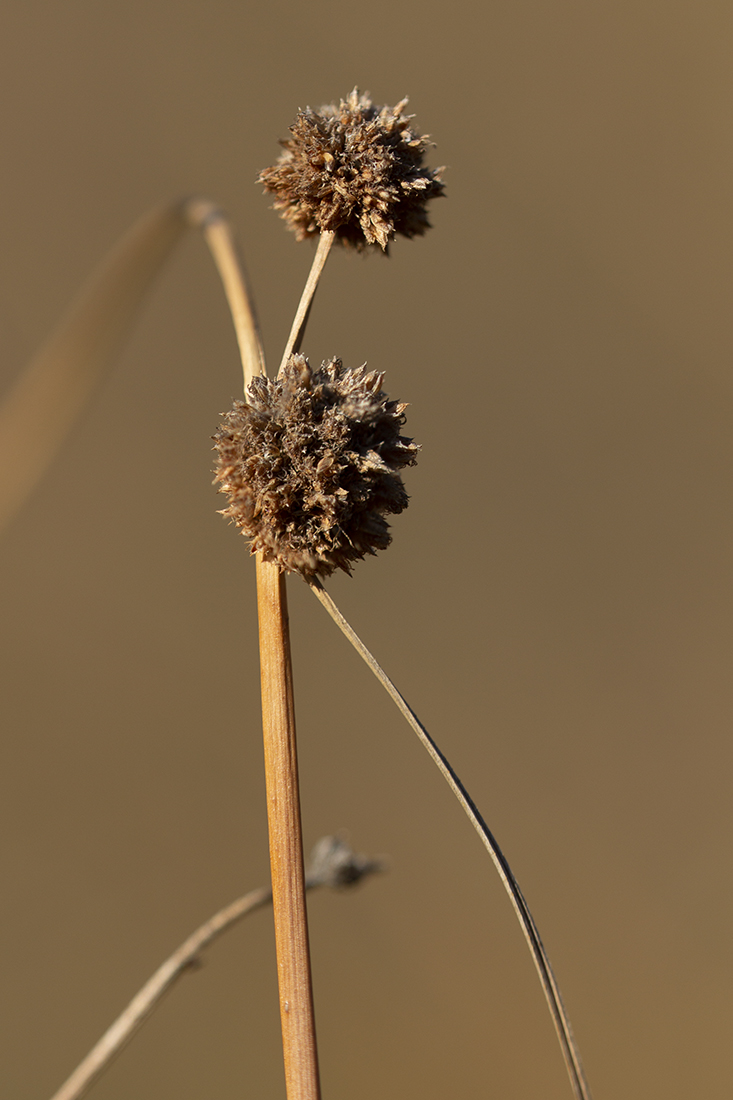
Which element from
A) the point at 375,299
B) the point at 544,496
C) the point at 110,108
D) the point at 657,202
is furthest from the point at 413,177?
the point at 110,108

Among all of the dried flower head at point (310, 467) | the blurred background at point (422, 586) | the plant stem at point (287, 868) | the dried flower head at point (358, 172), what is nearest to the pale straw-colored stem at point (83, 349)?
the dried flower head at point (358, 172)

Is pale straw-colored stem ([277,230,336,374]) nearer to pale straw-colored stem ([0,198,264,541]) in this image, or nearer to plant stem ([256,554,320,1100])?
plant stem ([256,554,320,1100])

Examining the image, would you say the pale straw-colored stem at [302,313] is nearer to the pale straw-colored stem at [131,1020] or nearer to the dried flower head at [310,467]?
the dried flower head at [310,467]

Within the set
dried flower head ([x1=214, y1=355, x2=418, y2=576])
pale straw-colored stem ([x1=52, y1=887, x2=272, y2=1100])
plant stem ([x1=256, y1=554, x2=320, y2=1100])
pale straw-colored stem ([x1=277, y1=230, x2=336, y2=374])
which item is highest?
pale straw-colored stem ([x1=277, y1=230, x2=336, y2=374])

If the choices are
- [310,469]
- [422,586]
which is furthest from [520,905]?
[422,586]

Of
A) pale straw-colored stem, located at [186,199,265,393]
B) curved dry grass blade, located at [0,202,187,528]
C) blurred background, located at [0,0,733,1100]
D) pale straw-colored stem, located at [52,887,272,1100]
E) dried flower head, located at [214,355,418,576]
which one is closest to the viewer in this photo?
dried flower head, located at [214,355,418,576]

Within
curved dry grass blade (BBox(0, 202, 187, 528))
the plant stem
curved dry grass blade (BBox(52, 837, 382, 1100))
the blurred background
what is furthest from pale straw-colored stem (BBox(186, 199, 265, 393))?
the blurred background

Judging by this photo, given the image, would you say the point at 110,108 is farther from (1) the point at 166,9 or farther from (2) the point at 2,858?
(2) the point at 2,858
